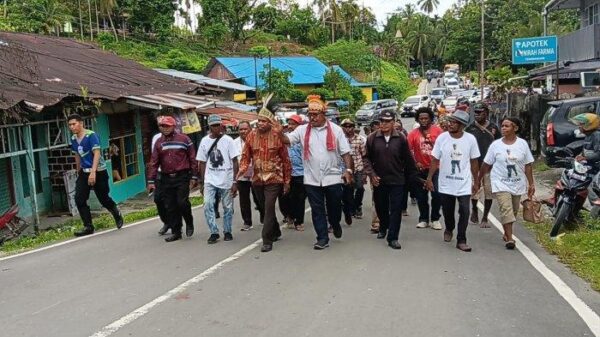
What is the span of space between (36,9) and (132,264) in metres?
45.5

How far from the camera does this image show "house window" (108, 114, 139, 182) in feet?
50.0

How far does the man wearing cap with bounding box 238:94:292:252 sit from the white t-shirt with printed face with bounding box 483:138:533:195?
8.67ft

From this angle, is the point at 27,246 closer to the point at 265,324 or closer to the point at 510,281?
the point at 265,324

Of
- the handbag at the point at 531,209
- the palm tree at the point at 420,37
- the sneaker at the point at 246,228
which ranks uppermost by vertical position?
the palm tree at the point at 420,37

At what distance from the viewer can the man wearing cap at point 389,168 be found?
7.75m

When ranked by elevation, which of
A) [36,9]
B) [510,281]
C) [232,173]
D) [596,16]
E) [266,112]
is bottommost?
[510,281]

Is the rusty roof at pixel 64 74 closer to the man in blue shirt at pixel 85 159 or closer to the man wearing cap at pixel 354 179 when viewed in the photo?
the man in blue shirt at pixel 85 159

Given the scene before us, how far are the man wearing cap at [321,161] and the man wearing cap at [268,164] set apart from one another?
15cm

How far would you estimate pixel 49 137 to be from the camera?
1255 centimetres

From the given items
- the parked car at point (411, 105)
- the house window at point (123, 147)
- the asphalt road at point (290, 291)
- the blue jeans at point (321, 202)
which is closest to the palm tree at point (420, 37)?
the parked car at point (411, 105)

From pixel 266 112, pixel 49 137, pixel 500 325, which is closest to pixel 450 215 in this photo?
pixel 266 112

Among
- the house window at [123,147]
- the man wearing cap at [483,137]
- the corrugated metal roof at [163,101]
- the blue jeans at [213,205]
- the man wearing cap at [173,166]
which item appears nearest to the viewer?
the blue jeans at [213,205]

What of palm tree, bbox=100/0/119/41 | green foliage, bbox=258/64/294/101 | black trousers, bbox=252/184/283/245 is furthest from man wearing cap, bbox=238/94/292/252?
palm tree, bbox=100/0/119/41

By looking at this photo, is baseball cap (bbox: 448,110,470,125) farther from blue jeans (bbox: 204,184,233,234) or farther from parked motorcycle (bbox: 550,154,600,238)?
blue jeans (bbox: 204,184,233,234)
